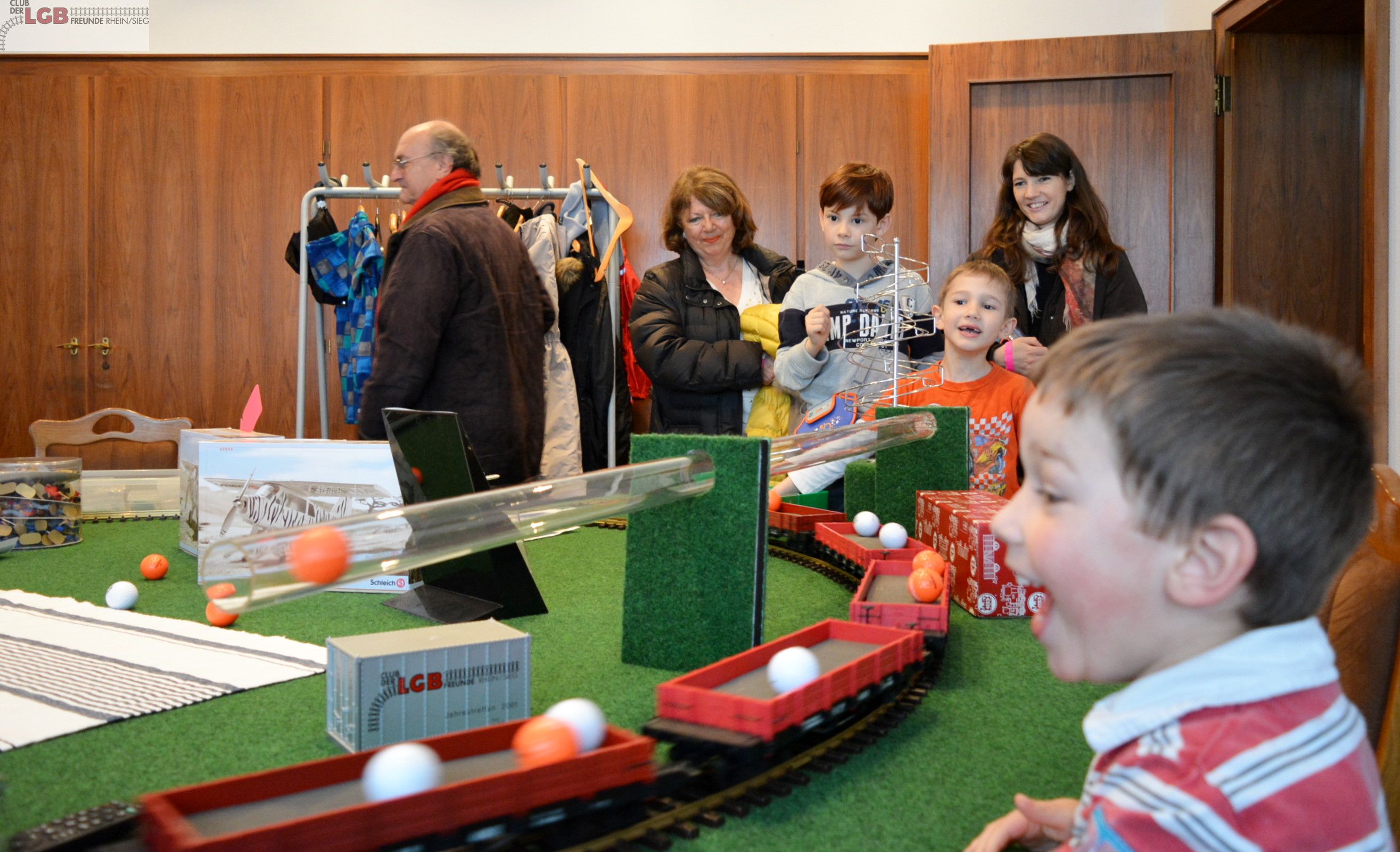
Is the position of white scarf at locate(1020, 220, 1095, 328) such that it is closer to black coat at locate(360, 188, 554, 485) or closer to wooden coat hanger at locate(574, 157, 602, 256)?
black coat at locate(360, 188, 554, 485)

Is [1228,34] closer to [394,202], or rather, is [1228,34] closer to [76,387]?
[394,202]

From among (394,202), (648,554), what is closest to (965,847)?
(648,554)

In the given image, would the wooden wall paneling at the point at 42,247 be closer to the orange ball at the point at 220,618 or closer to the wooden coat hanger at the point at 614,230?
the wooden coat hanger at the point at 614,230

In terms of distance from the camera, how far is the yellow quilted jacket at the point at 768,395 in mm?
3195

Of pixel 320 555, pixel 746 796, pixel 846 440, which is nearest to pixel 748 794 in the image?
pixel 746 796

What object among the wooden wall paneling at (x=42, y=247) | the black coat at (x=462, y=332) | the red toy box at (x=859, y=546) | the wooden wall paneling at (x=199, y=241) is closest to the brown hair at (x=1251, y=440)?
the red toy box at (x=859, y=546)

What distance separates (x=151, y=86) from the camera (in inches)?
197

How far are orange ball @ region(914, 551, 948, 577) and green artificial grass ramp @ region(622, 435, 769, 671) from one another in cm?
30

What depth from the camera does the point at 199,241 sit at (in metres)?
5.02

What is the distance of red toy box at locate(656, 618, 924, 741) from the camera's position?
91 centimetres

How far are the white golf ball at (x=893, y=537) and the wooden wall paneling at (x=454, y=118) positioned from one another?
3.59m

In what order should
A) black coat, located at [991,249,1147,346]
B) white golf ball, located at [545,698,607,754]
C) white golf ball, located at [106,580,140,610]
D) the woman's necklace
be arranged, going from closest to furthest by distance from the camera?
white golf ball, located at [545,698,607,754] < white golf ball, located at [106,580,140,610] < black coat, located at [991,249,1147,346] < the woman's necklace

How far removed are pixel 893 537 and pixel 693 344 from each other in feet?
5.63

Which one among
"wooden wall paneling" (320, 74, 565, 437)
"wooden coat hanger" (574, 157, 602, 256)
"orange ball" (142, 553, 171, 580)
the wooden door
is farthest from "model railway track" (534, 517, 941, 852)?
"wooden wall paneling" (320, 74, 565, 437)
